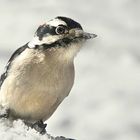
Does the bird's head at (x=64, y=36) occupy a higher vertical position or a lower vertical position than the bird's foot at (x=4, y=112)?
higher

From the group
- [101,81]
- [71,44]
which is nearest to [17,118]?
[71,44]

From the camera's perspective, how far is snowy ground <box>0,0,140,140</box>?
12.5 meters

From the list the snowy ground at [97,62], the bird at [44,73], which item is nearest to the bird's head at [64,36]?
the bird at [44,73]

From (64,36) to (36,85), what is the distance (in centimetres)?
35

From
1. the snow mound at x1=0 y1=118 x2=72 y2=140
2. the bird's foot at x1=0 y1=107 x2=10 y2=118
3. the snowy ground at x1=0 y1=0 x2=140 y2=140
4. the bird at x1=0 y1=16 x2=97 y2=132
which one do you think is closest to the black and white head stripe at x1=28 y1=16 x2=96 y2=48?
the bird at x1=0 y1=16 x2=97 y2=132

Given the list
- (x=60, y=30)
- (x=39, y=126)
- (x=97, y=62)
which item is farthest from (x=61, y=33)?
(x=97, y=62)

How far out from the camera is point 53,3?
17.4 metres

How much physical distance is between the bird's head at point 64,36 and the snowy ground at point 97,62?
16.6 feet

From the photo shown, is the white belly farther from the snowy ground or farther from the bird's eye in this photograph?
the snowy ground

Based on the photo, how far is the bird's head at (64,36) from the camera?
6.56 metres

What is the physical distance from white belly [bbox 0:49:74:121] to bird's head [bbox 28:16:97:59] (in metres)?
0.08

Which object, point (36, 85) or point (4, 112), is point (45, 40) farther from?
point (4, 112)

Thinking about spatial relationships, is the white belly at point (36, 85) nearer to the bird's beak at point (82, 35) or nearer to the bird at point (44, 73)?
the bird at point (44, 73)

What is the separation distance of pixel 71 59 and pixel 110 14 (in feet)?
35.2
